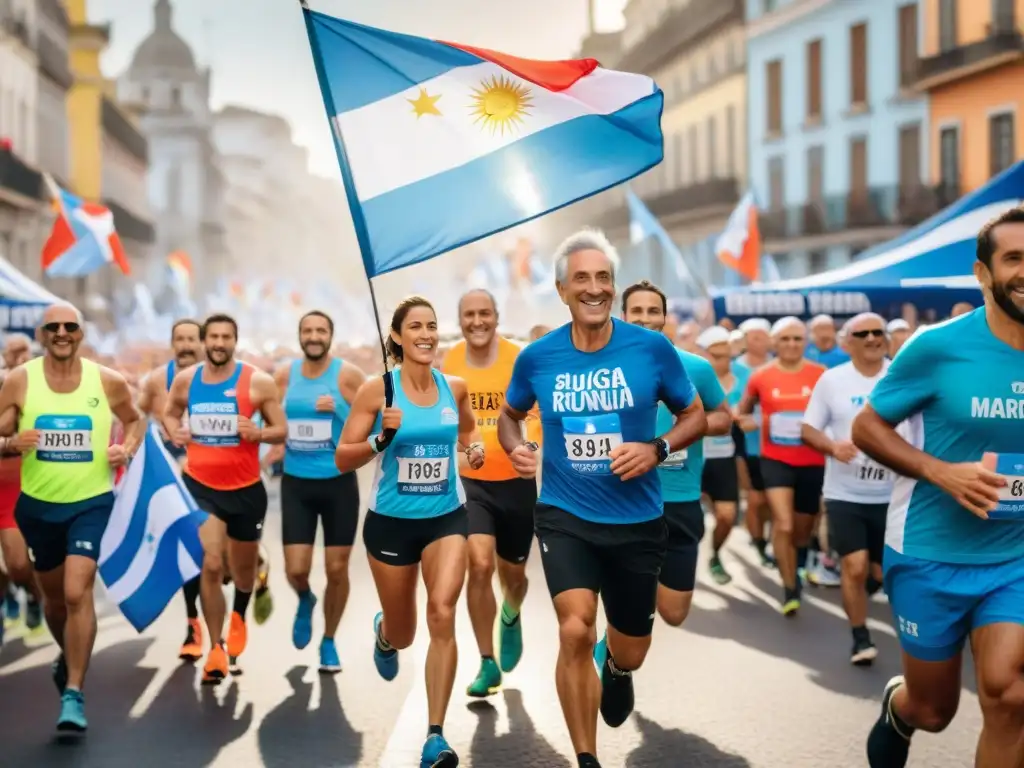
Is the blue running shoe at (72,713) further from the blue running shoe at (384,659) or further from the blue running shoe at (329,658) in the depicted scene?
the blue running shoe at (329,658)

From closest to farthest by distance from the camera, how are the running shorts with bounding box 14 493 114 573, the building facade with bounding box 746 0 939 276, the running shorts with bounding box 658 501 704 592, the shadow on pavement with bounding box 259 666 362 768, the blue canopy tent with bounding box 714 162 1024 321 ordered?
1. the shadow on pavement with bounding box 259 666 362 768
2. the running shorts with bounding box 14 493 114 573
3. the running shorts with bounding box 658 501 704 592
4. the blue canopy tent with bounding box 714 162 1024 321
5. the building facade with bounding box 746 0 939 276

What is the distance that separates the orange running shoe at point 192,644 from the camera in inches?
331

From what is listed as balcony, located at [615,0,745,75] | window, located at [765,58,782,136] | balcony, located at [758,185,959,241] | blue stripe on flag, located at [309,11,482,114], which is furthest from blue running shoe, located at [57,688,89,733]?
balcony, located at [615,0,745,75]

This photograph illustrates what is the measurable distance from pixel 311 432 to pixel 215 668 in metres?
1.52

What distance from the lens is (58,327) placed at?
287 inches

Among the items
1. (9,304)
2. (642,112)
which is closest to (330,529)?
(642,112)

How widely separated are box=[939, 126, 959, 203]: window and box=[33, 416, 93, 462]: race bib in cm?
3400

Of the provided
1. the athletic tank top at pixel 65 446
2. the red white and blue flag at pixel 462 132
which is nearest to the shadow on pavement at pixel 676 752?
the red white and blue flag at pixel 462 132

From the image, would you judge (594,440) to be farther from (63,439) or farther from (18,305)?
(18,305)

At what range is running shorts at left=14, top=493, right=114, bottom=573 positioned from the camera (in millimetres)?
7121

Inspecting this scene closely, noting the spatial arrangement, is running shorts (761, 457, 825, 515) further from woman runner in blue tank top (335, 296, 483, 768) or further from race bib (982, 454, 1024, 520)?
race bib (982, 454, 1024, 520)

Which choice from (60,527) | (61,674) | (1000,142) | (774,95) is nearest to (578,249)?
(60,527)

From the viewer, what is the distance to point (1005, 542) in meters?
4.69

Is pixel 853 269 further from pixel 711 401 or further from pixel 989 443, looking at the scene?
pixel 989 443
